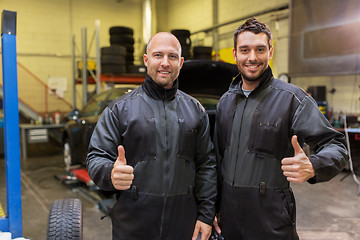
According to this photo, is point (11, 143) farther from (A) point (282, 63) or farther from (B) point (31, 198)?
(A) point (282, 63)

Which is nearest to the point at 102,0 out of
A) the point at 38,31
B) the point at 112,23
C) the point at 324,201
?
the point at 112,23

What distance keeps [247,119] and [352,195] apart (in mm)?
3740

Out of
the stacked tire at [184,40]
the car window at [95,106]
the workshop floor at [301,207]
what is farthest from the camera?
the stacked tire at [184,40]

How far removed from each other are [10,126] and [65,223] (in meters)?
0.70

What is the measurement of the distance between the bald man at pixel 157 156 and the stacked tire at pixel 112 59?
5.77 m

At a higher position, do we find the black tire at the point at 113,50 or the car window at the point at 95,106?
the black tire at the point at 113,50

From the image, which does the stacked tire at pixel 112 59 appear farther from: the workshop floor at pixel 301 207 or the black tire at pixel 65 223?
the black tire at pixel 65 223

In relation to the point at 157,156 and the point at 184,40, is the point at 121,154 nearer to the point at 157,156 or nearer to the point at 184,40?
the point at 157,156

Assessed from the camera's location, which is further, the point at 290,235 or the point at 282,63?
the point at 282,63

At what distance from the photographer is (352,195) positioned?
4.45 meters

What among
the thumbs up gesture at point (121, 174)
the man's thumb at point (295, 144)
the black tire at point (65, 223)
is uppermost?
the man's thumb at point (295, 144)

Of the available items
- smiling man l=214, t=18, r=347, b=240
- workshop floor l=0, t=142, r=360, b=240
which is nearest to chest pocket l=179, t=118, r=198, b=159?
smiling man l=214, t=18, r=347, b=240

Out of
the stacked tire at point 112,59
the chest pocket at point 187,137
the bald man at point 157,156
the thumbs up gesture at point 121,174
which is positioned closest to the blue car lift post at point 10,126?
the bald man at point 157,156

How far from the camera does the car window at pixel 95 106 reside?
4680 millimetres
